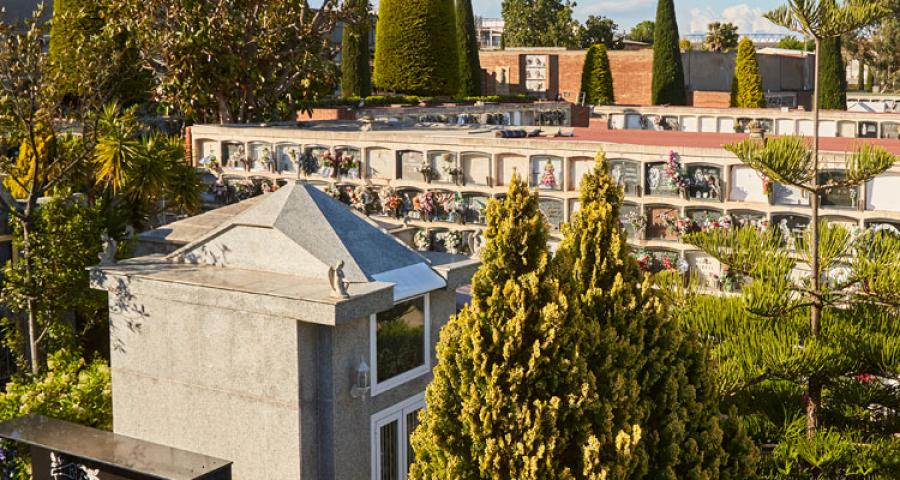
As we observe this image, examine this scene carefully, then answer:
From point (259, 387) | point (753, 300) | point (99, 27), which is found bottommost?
point (259, 387)

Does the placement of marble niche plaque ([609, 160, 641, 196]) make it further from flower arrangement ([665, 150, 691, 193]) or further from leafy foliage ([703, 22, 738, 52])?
leafy foliage ([703, 22, 738, 52])

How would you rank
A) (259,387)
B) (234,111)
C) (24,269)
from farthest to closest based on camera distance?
1. (234,111)
2. (24,269)
3. (259,387)

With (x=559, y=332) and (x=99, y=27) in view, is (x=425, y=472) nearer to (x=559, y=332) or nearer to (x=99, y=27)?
(x=559, y=332)

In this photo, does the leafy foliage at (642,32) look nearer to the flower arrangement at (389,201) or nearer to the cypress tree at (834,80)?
the cypress tree at (834,80)

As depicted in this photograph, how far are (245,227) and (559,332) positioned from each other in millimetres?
4653

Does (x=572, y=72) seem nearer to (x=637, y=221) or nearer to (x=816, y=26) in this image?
(x=637, y=221)

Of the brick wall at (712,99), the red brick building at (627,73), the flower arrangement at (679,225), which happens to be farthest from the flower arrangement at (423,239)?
the red brick building at (627,73)

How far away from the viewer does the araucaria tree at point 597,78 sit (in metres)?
45.0

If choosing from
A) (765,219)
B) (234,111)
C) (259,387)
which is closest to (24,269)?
(259,387)

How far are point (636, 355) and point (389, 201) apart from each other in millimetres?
13003

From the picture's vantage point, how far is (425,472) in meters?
7.07

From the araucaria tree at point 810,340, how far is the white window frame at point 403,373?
269 cm

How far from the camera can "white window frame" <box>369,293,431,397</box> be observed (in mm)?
9750

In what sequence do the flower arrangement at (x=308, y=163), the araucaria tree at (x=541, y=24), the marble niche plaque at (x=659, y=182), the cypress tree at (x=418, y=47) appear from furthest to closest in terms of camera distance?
the araucaria tree at (x=541, y=24)
the cypress tree at (x=418, y=47)
the flower arrangement at (x=308, y=163)
the marble niche plaque at (x=659, y=182)
